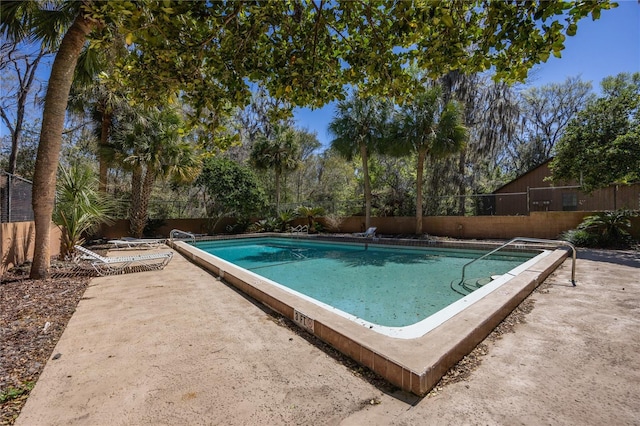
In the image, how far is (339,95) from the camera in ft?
12.5

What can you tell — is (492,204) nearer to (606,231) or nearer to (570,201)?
(570,201)

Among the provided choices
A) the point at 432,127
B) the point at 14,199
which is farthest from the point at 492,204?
the point at 14,199

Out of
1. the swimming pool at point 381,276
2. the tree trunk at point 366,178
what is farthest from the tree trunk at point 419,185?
the swimming pool at point 381,276

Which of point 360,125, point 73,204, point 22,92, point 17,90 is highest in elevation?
point 17,90

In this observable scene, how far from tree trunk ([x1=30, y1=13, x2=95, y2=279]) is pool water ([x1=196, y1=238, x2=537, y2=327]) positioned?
434 centimetres

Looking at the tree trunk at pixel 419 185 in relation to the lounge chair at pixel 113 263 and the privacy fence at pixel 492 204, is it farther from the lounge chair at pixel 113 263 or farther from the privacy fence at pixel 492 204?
the lounge chair at pixel 113 263

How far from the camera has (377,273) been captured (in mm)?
7605

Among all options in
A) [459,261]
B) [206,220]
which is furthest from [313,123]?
[459,261]

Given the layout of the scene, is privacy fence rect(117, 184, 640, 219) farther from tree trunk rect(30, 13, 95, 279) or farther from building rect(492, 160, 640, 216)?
tree trunk rect(30, 13, 95, 279)

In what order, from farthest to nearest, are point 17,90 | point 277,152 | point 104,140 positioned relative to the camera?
point 277,152, point 17,90, point 104,140

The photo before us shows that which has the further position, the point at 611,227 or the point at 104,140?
the point at 104,140

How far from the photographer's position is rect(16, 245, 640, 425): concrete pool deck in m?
1.83

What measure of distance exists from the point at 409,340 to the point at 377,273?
203 inches

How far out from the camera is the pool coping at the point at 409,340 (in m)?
2.13
